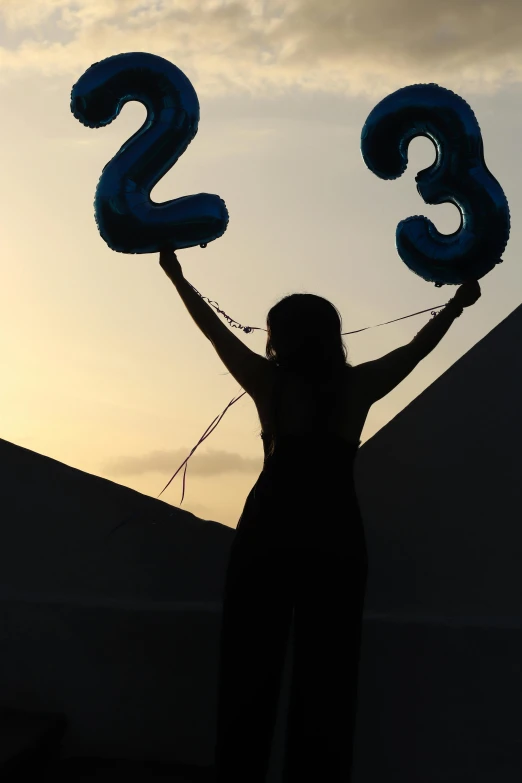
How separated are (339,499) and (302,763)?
2.08 ft

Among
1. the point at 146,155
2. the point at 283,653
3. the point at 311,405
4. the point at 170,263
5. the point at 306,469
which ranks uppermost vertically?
the point at 146,155

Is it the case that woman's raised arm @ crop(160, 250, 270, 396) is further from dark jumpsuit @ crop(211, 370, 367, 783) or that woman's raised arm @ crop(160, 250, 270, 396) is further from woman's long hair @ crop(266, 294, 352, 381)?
dark jumpsuit @ crop(211, 370, 367, 783)

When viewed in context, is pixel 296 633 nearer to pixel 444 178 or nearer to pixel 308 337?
pixel 308 337

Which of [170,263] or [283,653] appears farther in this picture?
[170,263]

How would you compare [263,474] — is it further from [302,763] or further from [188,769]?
[188,769]

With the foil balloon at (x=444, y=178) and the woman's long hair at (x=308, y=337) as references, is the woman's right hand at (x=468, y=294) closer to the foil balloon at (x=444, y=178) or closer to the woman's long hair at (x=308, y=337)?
the foil balloon at (x=444, y=178)

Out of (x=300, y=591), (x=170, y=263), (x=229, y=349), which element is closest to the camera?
(x=300, y=591)

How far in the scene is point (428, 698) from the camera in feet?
9.79

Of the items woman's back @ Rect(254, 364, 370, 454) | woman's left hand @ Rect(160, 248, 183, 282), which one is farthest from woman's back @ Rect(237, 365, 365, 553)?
woman's left hand @ Rect(160, 248, 183, 282)

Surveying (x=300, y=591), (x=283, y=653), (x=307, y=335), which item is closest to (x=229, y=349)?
(x=307, y=335)

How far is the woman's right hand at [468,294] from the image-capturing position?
283 centimetres

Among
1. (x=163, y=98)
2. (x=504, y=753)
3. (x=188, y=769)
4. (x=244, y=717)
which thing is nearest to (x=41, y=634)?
(x=188, y=769)

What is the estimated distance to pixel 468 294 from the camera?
2.84 meters

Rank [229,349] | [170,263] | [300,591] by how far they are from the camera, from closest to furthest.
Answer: [300,591]
[229,349]
[170,263]
